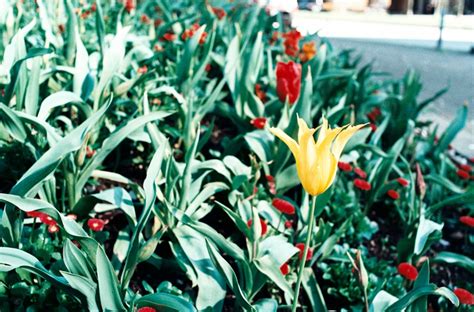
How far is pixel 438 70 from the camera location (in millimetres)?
9125

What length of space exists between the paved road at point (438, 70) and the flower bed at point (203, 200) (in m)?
1.56

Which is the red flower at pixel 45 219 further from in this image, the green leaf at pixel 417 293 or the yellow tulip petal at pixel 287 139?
the green leaf at pixel 417 293

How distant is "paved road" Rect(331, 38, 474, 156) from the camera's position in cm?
476

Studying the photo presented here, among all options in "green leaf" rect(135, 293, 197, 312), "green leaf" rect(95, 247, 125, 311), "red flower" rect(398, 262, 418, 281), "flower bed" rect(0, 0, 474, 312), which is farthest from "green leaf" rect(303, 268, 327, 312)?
"green leaf" rect(95, 247, 125, 311)

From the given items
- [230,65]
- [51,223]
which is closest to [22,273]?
[51,223]

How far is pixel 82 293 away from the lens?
1.31 m

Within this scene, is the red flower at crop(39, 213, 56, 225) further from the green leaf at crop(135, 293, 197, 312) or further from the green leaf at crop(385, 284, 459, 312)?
the green leaf at crop(385, 284, 459, 312)

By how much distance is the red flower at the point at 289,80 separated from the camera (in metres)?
2.16

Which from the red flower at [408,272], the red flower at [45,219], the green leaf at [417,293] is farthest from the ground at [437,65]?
the red flower at [45,219]

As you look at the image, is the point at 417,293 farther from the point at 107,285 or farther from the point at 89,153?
the point at 89,153

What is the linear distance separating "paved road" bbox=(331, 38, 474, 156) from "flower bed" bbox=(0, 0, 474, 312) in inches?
61.3

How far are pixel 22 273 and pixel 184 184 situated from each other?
0.49 metres

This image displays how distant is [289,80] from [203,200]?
0.65 meters

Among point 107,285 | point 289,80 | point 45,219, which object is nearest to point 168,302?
point 107,285
